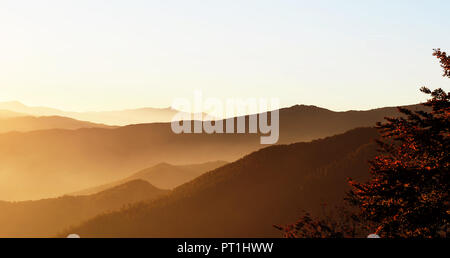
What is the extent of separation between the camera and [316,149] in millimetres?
112438

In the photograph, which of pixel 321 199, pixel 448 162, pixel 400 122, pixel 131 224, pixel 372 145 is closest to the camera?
pixel 448 162

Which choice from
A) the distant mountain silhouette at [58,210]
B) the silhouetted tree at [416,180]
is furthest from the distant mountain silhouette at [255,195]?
the silhouetted tree at [416,180]

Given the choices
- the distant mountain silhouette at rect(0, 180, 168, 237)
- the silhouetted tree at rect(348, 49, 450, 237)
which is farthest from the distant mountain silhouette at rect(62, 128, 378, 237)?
the silhouetted tree at rect(348, 49, 450, 237)

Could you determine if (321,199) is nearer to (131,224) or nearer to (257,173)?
(257,173)

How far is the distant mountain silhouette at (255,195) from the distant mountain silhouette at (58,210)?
32233mm

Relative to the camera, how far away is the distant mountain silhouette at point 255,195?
89688 mm

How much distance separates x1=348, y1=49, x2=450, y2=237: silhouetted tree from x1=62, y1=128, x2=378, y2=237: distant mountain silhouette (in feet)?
207

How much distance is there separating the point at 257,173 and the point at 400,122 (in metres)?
90.7

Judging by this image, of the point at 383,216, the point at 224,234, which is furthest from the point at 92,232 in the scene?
the point at 383,216

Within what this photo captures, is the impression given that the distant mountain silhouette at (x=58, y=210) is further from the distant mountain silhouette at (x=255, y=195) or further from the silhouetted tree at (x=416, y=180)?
the silhouetted tree at (x=416, y=180)

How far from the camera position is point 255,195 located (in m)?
101

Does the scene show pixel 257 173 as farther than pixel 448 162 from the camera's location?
Yes
